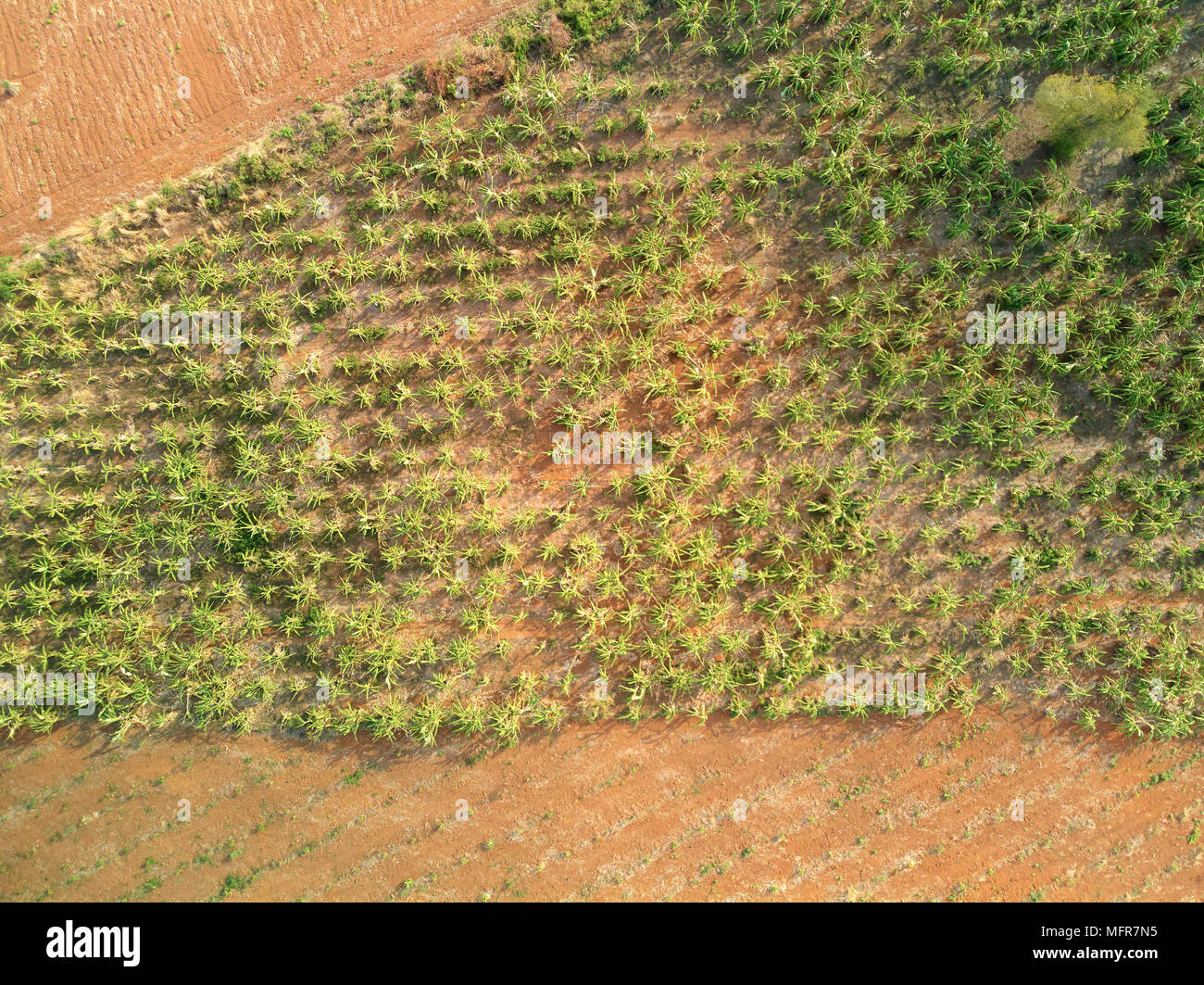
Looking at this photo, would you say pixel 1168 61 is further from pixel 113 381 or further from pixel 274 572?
pixel 113 381

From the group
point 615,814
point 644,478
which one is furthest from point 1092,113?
point 615,814

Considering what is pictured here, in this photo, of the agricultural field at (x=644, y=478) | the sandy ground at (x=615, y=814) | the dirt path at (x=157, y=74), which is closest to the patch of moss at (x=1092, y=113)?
the agricultural field at (x=644, y=478)

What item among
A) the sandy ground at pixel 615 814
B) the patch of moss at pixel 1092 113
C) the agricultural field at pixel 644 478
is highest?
the patch of moss at pixel 1092 113

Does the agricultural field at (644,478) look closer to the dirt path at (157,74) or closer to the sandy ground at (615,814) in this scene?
the sandy ground at (615,814)

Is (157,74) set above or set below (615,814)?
above

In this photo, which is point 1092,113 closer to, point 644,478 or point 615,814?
point 644,478

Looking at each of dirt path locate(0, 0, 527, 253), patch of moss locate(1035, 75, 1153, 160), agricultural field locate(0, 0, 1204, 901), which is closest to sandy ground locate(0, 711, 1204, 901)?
agricultural field locate(0, 0, 1204, 901)
